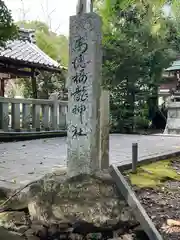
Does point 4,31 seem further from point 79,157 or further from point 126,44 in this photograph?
point 126,44

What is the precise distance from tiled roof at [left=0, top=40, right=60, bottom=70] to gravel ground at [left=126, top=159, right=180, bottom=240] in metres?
7.69

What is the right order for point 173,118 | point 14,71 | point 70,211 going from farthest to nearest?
point 173,118 < point 14,71 < point 70,211

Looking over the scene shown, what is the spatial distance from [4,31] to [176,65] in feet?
40.4

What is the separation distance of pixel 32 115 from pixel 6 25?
4302mm

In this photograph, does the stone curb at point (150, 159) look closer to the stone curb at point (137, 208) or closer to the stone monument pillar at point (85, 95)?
the stone curb at point (137, 208)

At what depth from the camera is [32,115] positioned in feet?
37.9

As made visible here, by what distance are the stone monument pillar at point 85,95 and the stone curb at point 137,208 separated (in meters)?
0.31

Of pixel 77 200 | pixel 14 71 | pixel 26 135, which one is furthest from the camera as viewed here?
pixel 14 71

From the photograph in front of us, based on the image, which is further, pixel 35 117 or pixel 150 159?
pixel 35 117

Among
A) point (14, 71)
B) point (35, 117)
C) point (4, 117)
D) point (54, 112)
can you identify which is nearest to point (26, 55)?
point (14, 71)

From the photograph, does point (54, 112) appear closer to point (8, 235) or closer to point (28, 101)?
point (28, 101)

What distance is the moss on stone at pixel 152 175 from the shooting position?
5.15 m

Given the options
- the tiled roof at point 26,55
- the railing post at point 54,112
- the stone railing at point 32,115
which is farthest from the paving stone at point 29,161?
the tiled roof at point 26,55

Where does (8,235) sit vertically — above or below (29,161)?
below
